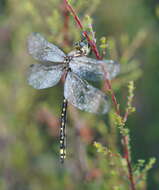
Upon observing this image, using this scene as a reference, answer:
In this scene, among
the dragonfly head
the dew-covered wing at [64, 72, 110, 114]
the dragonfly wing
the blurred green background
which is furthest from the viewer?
the blurred green background

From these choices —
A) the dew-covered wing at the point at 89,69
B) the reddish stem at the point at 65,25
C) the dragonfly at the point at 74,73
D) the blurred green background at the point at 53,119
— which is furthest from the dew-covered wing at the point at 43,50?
the blurred green background at the point at 53,119

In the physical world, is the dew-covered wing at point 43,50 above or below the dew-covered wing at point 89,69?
above

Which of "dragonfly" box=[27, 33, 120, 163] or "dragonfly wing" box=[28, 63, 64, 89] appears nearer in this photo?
"dragonfly" box=[27, 33, 120, 163]

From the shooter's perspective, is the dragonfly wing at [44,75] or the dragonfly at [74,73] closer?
the dragonfly at [74,73]

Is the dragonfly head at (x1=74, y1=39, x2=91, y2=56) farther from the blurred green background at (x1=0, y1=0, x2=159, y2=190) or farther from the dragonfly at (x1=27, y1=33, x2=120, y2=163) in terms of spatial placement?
the blurred green background at (x1=0, y1=0, x2=159, y2=190)

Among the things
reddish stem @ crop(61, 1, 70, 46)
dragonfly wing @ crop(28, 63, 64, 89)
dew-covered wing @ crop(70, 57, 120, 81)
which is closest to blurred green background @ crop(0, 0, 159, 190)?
reddish stem @ crop(61, 1, 70, 46)

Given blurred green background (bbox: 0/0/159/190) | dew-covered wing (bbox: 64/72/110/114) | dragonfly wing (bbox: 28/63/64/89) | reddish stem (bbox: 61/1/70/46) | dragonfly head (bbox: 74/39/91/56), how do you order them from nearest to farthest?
dragonfly head (bbox: 74/39/91/56)
dew-covered wing (bbox: 64/72/110/114)
dragonfly wing (bbox: 28/63/64/89)
reddish stem (bbox: 61/1/70/46)
blurred green background (bbox: 0/0/159/190)

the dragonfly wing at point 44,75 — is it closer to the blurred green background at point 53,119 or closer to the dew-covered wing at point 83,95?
the dew-covered wing at point 83,95
